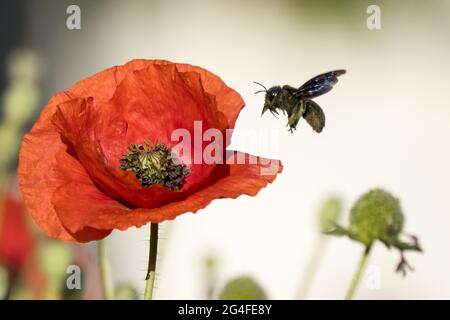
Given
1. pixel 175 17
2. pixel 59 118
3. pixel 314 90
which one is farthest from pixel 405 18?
pixel 59 118

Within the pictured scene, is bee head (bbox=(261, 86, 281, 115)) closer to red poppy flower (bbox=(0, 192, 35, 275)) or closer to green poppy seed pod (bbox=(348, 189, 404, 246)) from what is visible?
green poppy seed pod (bbox=(348, 189, 404, 246))

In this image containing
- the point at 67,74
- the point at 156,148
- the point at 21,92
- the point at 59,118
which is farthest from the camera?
the point at 67,74

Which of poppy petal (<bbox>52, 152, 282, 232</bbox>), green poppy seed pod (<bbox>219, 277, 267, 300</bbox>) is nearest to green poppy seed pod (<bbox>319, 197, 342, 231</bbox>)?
green poppy seed pod (<bbox>219, 277, 267, 300</bbox>)

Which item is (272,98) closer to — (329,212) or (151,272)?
(329,212)

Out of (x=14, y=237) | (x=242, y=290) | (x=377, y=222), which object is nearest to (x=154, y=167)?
(x=242, y=290)

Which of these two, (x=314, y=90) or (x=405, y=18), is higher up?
(x=405, y=18)
